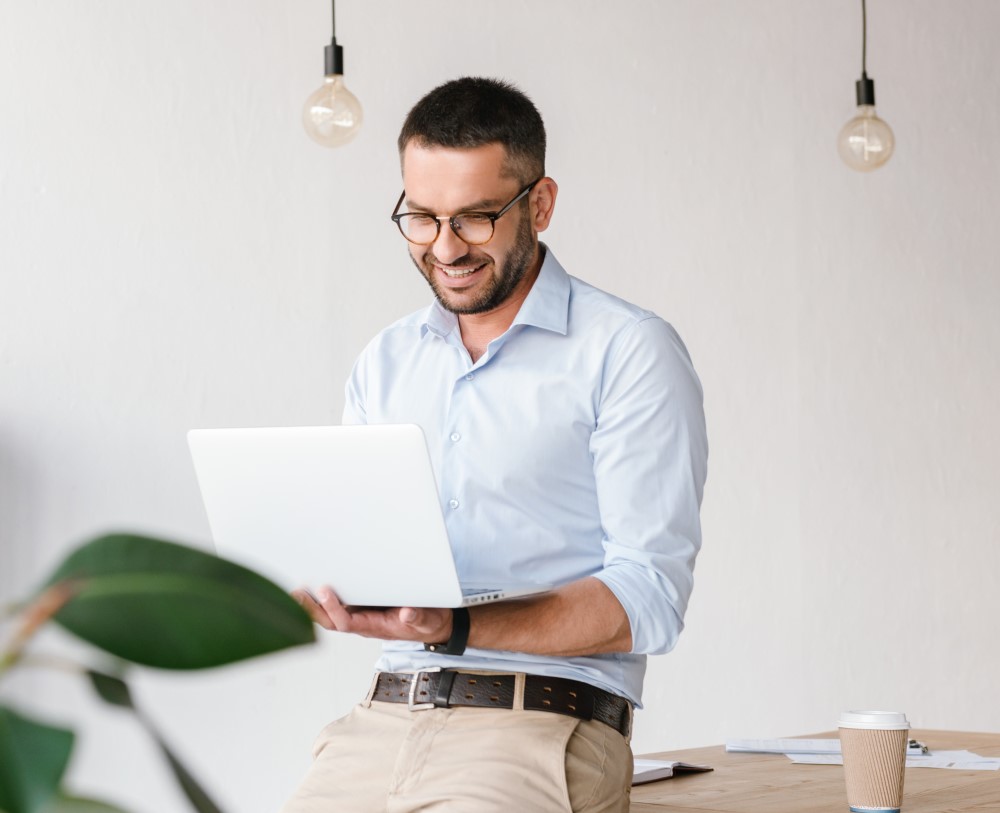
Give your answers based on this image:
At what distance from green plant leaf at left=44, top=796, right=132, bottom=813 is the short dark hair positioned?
1.77m

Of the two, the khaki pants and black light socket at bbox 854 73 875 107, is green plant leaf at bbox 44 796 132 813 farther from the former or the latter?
black light socket at bbox 854 73 875 107

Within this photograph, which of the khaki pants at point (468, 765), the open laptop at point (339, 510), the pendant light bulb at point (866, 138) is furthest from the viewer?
the pendant light bulb at point (866, 138)

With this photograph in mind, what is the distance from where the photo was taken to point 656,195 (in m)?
4.04

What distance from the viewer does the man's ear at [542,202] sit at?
6.81ft

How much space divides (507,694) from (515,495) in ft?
0.91

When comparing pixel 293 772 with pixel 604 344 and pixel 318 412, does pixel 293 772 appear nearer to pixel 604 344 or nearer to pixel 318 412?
pixel 318 412

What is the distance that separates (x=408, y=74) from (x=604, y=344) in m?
1.89

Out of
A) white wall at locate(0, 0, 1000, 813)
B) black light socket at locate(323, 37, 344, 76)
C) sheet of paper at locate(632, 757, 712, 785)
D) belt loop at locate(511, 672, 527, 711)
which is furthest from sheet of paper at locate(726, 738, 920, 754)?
black light socket at locate(323, 37, 344, 76)

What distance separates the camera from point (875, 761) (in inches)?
67.1

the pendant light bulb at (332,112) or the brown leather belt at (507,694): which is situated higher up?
the pendant light bulb at (332,112)

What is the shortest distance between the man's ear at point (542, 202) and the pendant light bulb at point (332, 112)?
2.85 feet

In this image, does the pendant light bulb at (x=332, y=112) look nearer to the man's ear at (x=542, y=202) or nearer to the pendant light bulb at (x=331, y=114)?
the pendant light bulb at (x=331, y=114)

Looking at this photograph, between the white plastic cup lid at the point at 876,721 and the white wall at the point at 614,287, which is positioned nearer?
the white plastic cup lid at the point at 876,721

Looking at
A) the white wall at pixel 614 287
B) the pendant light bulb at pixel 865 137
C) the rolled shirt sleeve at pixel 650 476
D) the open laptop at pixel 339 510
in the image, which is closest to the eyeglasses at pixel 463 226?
the rolled shirt sleeve at pixel 650 476
